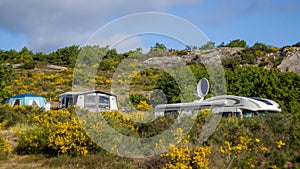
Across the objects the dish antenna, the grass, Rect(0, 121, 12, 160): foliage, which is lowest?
the grass

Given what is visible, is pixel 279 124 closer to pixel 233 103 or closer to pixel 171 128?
pixel 171 128

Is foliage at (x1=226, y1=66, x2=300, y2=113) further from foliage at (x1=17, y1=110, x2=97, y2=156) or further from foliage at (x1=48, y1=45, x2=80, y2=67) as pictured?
foliage at (x1=48, y1=45, x2=80, y2=67)

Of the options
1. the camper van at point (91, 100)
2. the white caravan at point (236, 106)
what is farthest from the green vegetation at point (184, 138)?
the camper van at point (91, 100)

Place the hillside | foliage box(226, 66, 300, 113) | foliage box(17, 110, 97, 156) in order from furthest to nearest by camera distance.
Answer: the hillside < foliage box(226, 66, 300, 113) < foliage box(17, 110, 97, 156)

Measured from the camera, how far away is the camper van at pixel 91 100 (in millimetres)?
29172

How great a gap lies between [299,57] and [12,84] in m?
31.3

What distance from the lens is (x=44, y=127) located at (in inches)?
615

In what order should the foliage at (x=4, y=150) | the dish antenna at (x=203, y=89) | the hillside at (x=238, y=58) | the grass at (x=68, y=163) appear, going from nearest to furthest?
the grass at (x=68, y=163)
the foliage at (x=4, y=150)
the dish antenna at (x=203, y=89)
the hillside at (x=238, y=58)

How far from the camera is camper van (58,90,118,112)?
95.7ft

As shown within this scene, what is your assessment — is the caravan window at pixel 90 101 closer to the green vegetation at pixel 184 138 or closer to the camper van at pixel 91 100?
the camper van at pixel 91 100

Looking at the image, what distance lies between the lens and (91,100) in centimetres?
2942

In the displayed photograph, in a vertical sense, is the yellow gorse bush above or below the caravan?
below

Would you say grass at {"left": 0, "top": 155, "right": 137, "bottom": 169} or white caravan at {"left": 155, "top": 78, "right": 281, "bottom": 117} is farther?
white caravan at {"left": 155, "top": 78, "right": 281, "bottom": 117}

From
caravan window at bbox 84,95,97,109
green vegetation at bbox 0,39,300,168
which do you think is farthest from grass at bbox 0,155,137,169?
caravan window at bbox 84,95,97,109
